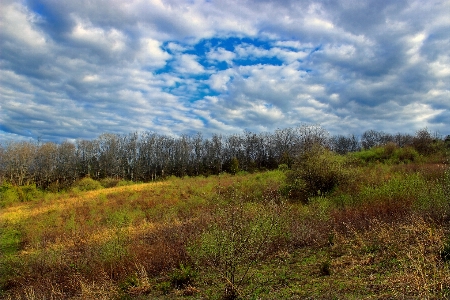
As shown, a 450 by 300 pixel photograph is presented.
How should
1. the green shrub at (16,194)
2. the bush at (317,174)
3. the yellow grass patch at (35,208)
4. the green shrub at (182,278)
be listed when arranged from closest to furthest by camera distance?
the green shrub at (182,278) → the bush at (317,174) → the yellow grass patch at (35,208) → the green shrub at (16,194)

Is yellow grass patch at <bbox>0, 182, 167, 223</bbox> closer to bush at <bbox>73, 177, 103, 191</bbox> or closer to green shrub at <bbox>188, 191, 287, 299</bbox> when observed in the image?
bush at <bbox>73, 177, 103, 191</bbox>

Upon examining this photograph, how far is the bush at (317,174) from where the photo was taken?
16000mm

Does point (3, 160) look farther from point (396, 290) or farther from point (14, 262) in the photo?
point (396, 290)

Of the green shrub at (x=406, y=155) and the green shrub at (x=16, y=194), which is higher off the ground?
the green shrub at (x=406, y=155)

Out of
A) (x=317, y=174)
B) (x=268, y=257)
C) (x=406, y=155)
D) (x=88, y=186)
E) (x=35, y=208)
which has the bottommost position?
(x=35, y=208)

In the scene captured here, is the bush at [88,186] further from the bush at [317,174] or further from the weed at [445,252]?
the weed at [445,252]

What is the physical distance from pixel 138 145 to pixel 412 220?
70.9m

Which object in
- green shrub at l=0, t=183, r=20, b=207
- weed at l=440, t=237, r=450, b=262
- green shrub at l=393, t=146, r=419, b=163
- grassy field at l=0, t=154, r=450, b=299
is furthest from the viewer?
green shrub at l=0, t=183, r=20, b=207

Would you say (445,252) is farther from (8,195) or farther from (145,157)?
(145,157)

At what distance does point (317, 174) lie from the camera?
16281 millimetres

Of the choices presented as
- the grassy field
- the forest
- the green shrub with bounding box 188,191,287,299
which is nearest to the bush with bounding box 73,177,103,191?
the forest

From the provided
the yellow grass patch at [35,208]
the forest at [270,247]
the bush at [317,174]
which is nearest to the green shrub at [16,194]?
the yellow grass patch at [35,208]

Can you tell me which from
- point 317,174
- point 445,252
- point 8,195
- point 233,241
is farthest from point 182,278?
point 8,195

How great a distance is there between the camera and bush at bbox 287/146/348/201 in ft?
52.5
